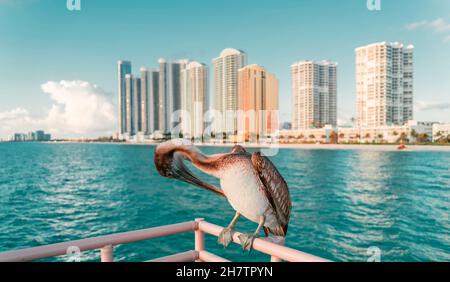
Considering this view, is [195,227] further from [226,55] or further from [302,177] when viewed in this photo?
[302,177]

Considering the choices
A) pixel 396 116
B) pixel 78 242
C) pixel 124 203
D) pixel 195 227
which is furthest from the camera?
pixel 396 116

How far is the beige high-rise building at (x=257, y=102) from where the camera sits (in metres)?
2.95

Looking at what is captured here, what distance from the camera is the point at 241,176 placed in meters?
1.72

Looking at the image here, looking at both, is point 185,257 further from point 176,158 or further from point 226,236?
point 176,158

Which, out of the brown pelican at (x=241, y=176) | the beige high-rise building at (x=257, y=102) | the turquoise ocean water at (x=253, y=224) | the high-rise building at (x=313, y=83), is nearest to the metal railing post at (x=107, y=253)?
the brown pelican at (x=241, y=176)

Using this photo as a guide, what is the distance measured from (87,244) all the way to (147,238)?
1.08 feet

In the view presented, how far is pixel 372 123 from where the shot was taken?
56062 mm

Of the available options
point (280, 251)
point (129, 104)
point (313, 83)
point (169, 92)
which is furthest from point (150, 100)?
point (280, 251)

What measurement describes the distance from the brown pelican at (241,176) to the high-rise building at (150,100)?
3.04m

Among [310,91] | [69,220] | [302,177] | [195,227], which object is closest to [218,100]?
[195,227]

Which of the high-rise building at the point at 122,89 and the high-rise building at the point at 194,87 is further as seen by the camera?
the high-rise building at the point at 122,89

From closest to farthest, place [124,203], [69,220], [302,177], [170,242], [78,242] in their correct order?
1. [78,242]
2. [170,242]
3. [69,220]
4. [124,203]
5. [302,177]

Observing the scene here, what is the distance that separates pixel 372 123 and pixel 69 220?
54897 mm

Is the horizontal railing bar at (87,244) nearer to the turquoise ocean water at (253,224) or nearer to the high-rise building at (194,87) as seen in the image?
the high-rise building at (194,87)
